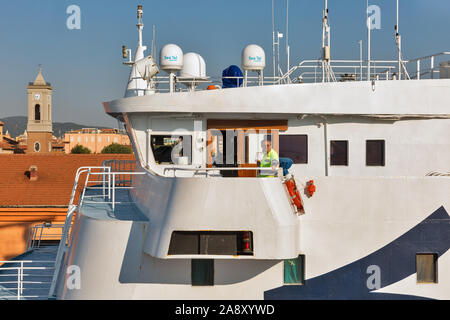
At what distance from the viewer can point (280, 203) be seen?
966cm

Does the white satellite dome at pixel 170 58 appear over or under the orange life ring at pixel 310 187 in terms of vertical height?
over

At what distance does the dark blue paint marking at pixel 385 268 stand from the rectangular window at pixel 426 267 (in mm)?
116

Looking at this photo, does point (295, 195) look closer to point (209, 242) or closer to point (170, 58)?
point (209, 242)

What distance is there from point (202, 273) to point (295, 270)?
1.74m

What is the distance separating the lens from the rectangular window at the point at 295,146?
12.0 metres

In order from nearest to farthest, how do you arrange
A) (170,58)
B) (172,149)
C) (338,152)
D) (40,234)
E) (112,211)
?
(112,211) < (172,149) < (338,152) < (170,58) < (40,234)

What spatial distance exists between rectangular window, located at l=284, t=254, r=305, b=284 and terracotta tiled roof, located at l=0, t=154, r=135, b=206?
1093 inches

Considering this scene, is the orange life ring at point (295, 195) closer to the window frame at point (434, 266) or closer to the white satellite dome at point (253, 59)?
the window frame at point (434, 266)

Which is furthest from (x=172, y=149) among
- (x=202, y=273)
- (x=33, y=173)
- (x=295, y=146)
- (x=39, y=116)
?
(x=39, y=116)

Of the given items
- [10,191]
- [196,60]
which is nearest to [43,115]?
[10,191]

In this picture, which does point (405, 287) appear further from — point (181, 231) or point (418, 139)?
point (181, 231)

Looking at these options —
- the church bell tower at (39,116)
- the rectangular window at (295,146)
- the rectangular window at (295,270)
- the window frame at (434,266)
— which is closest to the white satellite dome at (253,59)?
the rectangular window at (295,146)

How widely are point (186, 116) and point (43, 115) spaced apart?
563 feet

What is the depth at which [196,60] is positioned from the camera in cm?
1459
